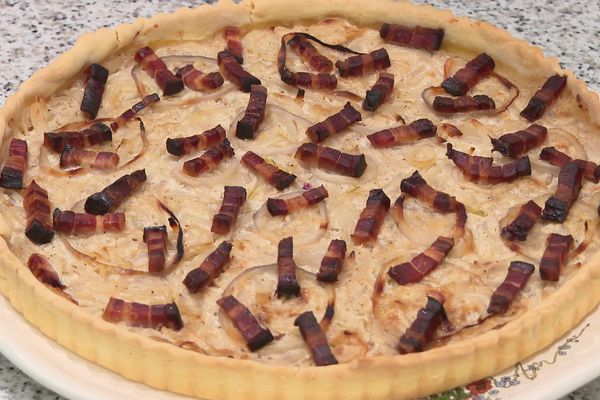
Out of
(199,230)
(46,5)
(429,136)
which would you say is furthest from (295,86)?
(46,5)

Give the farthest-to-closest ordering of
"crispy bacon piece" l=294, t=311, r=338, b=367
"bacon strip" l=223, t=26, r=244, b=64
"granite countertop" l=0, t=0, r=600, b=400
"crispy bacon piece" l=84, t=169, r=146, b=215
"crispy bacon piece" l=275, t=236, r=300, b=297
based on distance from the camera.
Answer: "granite countertop" l=0, t=0, r=600, b=400, "bacon strip" l=223, t=26, r=244, b=64, "crispy bacon piece" l=84, t=169, r=146, b=215, "crispy bacon piece" l=275, t=236, r=300, b=297, "crispy bacon piece" l=294, t=311, r=338, b=367

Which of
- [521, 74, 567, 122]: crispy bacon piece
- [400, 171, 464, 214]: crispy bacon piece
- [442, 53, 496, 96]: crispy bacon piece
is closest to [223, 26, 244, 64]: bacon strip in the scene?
[442, 53, 496, 96]: crispy bacon piece

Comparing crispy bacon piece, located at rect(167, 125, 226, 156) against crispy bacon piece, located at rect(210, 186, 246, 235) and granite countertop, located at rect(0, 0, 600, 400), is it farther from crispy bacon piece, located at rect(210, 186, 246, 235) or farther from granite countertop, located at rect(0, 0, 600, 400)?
granite countertop, located at rect(0, 0, 600, 400)

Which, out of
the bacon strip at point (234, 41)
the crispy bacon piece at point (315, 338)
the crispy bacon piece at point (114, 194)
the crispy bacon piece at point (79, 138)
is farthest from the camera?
the bacon strip at point (234, 41)

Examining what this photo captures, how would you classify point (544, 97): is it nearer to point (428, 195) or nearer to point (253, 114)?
point (428, 195)

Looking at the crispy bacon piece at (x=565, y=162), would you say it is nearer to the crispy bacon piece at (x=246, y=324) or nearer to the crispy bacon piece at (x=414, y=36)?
the crispy bacon piece at (x=414, y=36)

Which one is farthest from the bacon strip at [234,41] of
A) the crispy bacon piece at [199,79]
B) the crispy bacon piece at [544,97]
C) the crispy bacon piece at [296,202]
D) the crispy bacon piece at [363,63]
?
the crispy bacon piece at [544,97]
